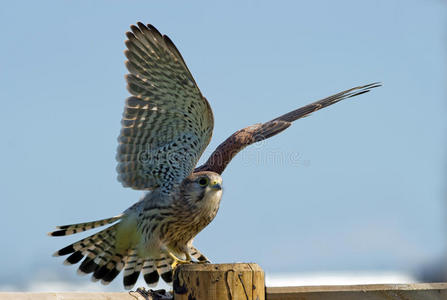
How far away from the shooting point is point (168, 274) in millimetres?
4578

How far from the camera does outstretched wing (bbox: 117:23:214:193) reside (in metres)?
4.48

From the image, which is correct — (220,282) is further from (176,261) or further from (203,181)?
(203,181)

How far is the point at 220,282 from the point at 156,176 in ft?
7.56

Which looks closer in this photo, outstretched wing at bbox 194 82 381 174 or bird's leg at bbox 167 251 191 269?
bird's leg at bbox 167 251 191 269

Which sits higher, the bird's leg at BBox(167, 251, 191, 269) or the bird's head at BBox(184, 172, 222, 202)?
the bird's head at BBox(184, 172, 222, 202)

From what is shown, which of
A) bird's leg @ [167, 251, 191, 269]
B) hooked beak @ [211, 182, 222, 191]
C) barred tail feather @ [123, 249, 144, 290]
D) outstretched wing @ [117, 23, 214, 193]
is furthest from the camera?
barred tail feather @ [123, 249, 144, 290]

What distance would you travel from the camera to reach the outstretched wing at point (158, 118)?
14.7ft

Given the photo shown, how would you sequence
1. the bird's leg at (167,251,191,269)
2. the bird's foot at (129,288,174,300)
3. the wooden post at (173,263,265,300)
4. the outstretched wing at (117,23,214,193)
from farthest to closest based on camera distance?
1. the outstretched wing at (117,23,214,193)
2. the bird's leg at (167,251,191,269)
3. the bird's foot at (129,288,174,300)
4. the wooden post at (173,263,265,300)

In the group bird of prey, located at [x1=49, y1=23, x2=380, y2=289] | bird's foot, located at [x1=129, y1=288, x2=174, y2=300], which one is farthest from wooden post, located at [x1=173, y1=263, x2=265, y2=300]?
bird of prey, located at [x1=49, y1=23, x2=380, y2=289]

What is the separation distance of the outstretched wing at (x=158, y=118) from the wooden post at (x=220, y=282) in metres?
2.05

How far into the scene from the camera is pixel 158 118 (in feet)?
15.3

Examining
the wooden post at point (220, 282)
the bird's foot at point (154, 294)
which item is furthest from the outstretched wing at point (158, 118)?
the wooden post at point (220, 282)

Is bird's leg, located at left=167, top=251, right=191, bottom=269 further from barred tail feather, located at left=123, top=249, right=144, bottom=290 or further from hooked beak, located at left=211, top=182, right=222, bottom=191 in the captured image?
hooked beak, located at left=211, top=182, right=222, bottom=191

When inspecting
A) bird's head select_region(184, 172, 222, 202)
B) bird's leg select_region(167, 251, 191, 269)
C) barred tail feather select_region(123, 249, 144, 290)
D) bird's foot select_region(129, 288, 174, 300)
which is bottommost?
bird's foot select_region(129, 288, 174, 300)
